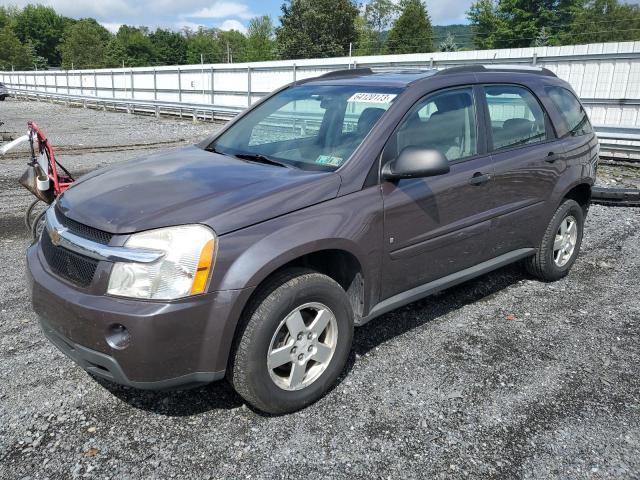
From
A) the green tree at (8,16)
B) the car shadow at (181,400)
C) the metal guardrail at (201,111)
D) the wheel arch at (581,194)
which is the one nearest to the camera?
the car shadow at (181,400)

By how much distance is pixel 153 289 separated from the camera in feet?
8.18

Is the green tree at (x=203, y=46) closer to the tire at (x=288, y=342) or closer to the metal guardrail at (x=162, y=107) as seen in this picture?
the metal guardrail at (x=162, y=107)

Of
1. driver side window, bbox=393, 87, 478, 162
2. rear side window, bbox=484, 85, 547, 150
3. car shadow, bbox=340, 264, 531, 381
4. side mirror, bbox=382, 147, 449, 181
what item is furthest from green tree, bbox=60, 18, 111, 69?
side mirror, bbox=382, 147, 449, 181

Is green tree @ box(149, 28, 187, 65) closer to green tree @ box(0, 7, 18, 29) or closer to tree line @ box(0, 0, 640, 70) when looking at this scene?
tree line @ box(0, 0, 640, 70)

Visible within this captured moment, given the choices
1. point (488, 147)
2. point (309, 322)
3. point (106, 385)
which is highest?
point (488, 147)

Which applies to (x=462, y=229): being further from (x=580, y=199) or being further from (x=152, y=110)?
(x=152, y=110)

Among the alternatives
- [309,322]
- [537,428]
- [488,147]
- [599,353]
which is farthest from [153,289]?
[599,353]

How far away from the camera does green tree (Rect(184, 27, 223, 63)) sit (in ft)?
329

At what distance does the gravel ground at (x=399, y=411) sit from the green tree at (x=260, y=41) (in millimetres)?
72494

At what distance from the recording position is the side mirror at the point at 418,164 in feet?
10.3

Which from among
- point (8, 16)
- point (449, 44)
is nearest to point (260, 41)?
point (449, 44)

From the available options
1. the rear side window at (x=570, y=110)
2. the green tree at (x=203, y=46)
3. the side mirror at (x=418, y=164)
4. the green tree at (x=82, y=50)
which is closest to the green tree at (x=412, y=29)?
the green tree at (x=203, y=46)

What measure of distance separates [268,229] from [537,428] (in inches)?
71.1

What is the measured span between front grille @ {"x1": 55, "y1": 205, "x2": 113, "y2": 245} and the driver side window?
1.77 m
